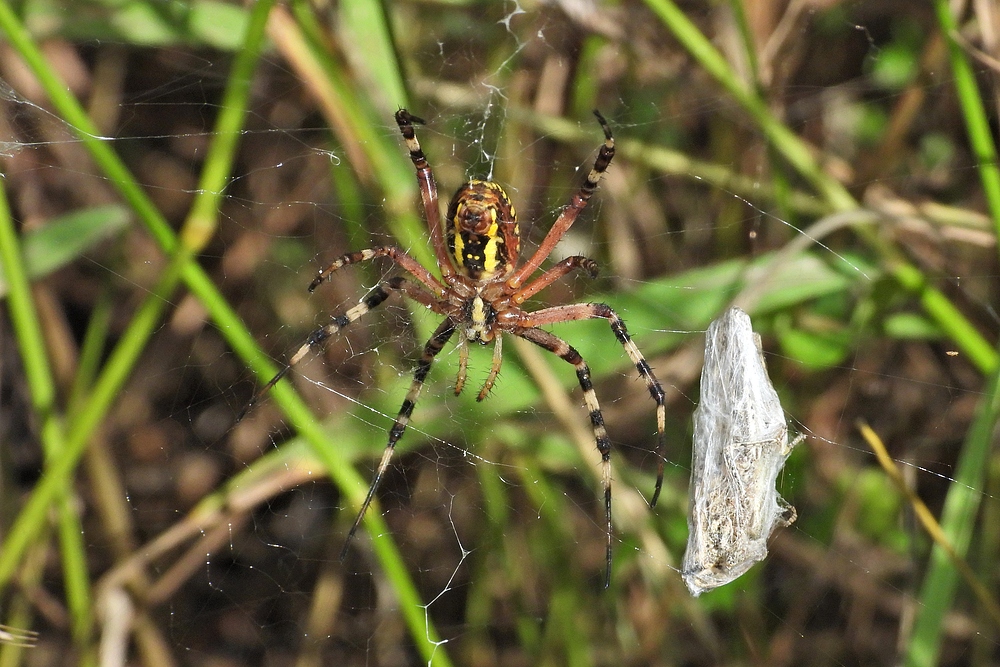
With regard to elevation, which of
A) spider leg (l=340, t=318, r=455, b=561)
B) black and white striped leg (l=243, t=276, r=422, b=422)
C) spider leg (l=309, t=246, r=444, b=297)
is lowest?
spider leg (l=340, t=318, r=455, b=561)

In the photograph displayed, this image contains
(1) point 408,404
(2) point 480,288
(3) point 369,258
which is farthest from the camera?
(2) point 480,288

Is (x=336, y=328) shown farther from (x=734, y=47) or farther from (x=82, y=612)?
(x=734, y=47)

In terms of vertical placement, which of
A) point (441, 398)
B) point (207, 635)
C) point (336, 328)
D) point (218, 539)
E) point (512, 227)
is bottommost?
point (207, 635)

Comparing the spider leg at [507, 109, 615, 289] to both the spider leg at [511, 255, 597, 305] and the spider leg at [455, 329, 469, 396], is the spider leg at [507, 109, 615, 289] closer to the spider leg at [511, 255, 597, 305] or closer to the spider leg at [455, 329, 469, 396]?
the spider leg at [511, 255, 597, 305]

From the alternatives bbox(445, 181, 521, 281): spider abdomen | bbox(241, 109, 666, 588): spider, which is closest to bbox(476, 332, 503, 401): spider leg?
bbox(241, 109, 666, 588): spider

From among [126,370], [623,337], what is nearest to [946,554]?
[623,337]

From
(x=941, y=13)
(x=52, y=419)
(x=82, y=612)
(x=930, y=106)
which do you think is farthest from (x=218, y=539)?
(x=930, y=106)

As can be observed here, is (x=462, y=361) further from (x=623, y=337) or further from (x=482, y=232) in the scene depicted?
(x=623, y=337)
